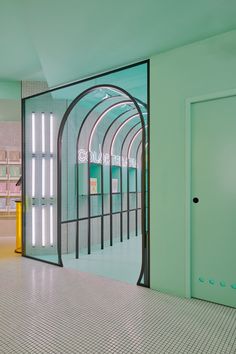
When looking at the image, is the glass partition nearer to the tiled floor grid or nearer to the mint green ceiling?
the mint green ceiling

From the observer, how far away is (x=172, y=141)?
3.62m

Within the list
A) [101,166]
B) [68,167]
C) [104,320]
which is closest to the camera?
[104,320]

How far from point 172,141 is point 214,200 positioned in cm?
85

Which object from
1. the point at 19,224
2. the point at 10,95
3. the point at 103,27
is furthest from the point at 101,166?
the point at 103,27

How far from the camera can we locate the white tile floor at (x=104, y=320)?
2.48m

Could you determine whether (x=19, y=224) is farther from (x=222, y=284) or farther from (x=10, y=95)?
(x=222, y=284)

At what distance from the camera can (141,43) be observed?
3.52 m

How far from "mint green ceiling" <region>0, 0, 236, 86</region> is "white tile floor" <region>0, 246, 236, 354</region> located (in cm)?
294

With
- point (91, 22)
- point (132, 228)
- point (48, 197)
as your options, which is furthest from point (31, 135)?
point (132, 228)

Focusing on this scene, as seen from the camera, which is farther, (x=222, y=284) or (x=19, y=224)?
(x=19, y=224)

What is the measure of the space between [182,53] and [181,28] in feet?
1.32

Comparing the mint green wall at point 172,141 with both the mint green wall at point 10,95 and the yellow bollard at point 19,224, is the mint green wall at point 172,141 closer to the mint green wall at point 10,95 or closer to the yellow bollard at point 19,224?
the mint green wall at point 10,95

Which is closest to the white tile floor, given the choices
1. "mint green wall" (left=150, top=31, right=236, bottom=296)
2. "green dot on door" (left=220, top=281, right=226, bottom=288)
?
"green dot on door" (left=220, top=281, right=226, bottom=288)

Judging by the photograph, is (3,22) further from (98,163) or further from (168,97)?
(98,163)
